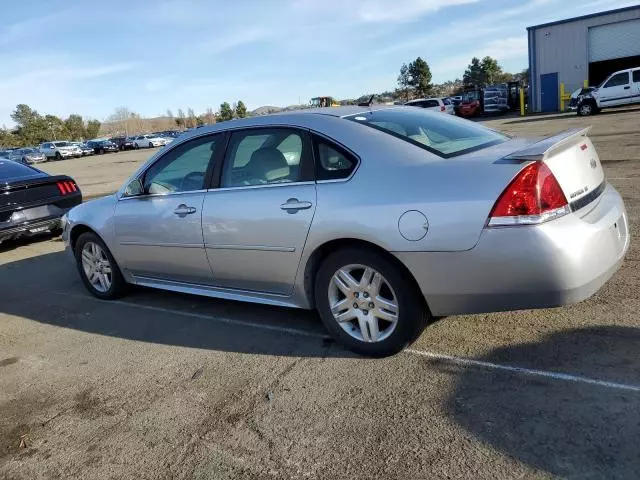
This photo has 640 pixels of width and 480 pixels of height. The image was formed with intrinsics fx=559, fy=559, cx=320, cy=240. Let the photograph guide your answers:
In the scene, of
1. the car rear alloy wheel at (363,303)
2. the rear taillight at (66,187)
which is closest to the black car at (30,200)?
the rear taillight at (66,187)

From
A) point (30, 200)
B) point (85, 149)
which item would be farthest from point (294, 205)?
point (85, 149)

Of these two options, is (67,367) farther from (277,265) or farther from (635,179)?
(635,179)

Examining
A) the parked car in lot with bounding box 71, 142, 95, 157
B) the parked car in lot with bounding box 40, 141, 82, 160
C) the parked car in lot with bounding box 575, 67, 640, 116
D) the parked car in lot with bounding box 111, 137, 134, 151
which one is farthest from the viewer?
the parked car in lot with bounding box 111, 137, 134, 151

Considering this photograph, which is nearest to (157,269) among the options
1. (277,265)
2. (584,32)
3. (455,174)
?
(277,265)

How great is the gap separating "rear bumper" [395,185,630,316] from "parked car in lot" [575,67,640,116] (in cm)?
2690

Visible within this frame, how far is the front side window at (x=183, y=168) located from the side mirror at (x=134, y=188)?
2.3 inches

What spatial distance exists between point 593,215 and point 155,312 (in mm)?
3666

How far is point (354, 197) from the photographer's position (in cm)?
344

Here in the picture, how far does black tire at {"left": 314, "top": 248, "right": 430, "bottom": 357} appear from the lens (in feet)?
11.0

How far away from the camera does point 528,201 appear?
2.93 meters

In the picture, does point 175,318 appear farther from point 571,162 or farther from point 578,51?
point 578,51

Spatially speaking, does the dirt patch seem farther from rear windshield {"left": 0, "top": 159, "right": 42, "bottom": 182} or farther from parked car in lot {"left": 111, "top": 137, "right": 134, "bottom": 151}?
parked car in lot {"left": 111, "top": 137, "right": 134, "bottom": 151}

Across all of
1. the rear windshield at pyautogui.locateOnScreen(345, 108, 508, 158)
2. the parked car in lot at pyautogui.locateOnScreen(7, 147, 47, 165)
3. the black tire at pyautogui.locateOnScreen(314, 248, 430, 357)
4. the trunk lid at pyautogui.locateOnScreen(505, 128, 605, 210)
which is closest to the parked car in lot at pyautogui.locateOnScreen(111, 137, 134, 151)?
the parked car in lot at pyautogui.locateOnScreen(7, 147, 47, 165)

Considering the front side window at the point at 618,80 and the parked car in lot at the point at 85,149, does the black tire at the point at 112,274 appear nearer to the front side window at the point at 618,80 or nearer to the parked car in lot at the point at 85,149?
the front side window at the point at 618,80
